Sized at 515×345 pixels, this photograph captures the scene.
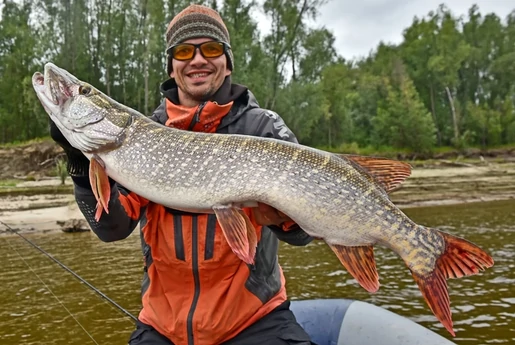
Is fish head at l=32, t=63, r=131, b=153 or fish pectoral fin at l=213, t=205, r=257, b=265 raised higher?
fish head at l=32, t=63, r=131, b=153

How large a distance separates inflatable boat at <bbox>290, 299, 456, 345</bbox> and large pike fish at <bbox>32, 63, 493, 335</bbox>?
103cm

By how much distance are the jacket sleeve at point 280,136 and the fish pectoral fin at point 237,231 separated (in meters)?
0.23

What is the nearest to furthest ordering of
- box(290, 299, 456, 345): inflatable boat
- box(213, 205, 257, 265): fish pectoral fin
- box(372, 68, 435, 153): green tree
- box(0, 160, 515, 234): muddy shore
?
1. box(213, 205, 257, 265): fish pectoral fin
2. box(290, 299, 456, 345): inflatable boat
3. box(0, 160, 515, 234): muddy shore
4. box(372, 68, 435, 153): green tree

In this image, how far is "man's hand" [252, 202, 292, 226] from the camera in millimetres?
2316

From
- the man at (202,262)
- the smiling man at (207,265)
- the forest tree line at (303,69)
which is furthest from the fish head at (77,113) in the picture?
the forest tree line at (303,69)

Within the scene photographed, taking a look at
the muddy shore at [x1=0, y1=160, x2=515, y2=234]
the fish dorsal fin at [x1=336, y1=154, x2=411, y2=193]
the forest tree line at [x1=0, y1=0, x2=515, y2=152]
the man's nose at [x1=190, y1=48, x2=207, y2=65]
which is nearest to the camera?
the fish dorsal fin at [x1=336, y1=154, x2=411, y2=193]

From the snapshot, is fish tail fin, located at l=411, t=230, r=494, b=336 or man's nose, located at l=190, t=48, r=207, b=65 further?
man's nose, located at l=190, t=48, r=207, b=65

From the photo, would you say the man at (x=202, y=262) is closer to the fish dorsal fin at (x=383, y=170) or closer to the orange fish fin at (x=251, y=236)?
the orange fish fin at (x=251, y=236)

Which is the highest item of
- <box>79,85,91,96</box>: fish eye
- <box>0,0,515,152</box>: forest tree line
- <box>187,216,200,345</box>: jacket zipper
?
<box>0,0,515,152</box>: forest tree line

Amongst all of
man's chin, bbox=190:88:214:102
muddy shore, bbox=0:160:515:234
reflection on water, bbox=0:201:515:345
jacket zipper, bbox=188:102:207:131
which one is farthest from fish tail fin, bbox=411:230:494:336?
muddy shore, bbox=0:160:515:234

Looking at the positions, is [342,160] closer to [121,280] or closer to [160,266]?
[160,266]

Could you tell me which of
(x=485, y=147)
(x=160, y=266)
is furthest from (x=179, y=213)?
(x=485, y=147)

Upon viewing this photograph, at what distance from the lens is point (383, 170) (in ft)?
7.60

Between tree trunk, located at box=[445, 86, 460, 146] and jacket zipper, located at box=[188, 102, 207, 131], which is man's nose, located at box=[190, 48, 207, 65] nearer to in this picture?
jacket zipper, located at box=[188, 102, 207, 131]
